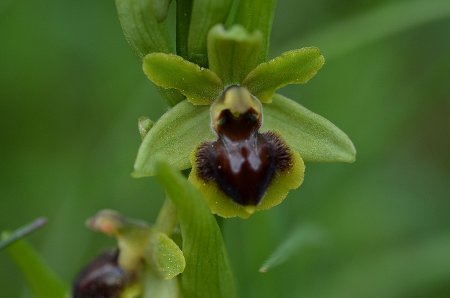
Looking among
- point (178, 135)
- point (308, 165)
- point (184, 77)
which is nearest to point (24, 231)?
point (178, 135)

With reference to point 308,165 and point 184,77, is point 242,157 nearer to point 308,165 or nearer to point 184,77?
point 184,77

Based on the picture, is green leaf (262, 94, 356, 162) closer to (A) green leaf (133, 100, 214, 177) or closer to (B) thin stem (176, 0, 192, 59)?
(A) green leaf (133, 100, 214, 177)

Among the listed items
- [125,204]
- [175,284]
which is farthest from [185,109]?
[125,204]

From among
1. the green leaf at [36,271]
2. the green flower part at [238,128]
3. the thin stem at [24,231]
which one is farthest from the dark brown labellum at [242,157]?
the green leaf at [36,271]

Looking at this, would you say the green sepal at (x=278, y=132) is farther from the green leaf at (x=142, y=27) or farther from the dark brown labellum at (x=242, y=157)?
the green leaf at (x=142, y=27)

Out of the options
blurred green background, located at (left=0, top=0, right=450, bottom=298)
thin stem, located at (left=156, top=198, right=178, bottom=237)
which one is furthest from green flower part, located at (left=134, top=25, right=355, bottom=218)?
blurred green background, located at (left=0, top=0, right=450, bottom=298)

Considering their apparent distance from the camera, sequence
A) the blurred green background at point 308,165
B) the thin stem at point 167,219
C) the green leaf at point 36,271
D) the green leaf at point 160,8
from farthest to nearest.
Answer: the blurred green background at point 308,165, the green leaf at point 36,271, the thin stem at point 167,219, the green leaf at point 160,8
